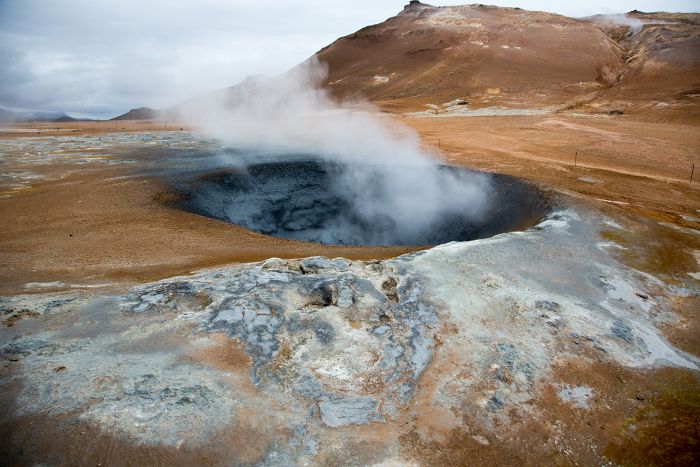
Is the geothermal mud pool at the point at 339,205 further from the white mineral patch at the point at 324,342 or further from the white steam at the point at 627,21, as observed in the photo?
the white steam at the point at 627,21

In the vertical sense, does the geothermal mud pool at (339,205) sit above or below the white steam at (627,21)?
below

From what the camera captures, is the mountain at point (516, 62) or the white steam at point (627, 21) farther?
the white steam at point (627, 21)

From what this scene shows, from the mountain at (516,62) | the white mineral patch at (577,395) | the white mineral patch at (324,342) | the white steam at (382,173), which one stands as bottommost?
the white mineral patch at (577,395)

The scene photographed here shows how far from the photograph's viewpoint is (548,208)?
794 cm

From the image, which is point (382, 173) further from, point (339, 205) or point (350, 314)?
point (350, 314)

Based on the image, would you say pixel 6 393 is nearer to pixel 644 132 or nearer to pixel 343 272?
pixel 343 272

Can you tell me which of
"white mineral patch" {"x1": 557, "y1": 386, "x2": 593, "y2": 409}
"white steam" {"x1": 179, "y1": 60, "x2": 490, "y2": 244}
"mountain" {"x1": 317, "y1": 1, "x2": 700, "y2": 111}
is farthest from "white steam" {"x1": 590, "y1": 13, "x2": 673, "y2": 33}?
"white mineral patch" {"x1": 557, "y1": 386, "x2": 593, "y2": 409}

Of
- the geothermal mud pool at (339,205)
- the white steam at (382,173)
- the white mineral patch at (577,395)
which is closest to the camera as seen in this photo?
the white mineral patch at (577,395)

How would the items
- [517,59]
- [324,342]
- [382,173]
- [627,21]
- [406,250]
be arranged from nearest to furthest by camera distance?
[324,342] → [406,250] → [382,173] → [517,59] → [627,21]

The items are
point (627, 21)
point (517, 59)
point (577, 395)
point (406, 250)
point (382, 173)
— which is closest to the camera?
point (577, 395)

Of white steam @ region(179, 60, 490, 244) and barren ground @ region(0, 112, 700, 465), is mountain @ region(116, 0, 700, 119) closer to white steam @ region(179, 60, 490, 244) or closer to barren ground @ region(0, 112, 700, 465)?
white steam @ region(179, 60, 490, 244)

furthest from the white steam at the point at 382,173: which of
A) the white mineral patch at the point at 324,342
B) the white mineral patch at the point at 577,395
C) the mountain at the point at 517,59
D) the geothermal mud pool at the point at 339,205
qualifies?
the mountain at the point at 517,59

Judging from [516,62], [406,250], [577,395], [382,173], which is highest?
[516,62]

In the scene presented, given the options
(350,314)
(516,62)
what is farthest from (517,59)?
(350,314)
